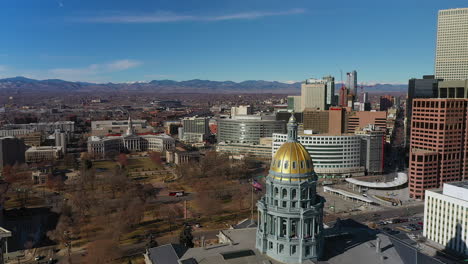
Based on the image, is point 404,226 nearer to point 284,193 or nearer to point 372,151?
point 284,193

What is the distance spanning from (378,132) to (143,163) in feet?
255

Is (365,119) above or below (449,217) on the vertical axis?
above

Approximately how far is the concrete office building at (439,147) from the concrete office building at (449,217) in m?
25.3

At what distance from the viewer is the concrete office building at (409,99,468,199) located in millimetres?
87750

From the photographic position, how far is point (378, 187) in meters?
97.6

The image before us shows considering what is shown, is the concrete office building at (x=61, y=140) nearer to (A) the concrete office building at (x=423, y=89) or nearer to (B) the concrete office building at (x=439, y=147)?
(B) the concrete office building at (x=439, y=147)

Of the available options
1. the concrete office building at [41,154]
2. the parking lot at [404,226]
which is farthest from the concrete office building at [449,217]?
the concrete office building at [41,154]

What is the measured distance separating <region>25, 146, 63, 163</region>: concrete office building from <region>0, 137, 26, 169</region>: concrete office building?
563 cm

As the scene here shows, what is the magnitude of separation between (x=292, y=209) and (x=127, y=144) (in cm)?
13069

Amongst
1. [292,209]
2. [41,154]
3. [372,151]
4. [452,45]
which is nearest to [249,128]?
[372,151]

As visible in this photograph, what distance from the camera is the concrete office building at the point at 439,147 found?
87.8 meters

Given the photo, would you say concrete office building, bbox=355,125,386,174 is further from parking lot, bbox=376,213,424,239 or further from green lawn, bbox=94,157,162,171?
green lawn, bbox=94,157,162,171

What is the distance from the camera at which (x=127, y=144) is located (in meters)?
161

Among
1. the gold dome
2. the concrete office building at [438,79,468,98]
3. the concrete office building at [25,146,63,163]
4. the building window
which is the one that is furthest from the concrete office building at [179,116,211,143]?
the building window
